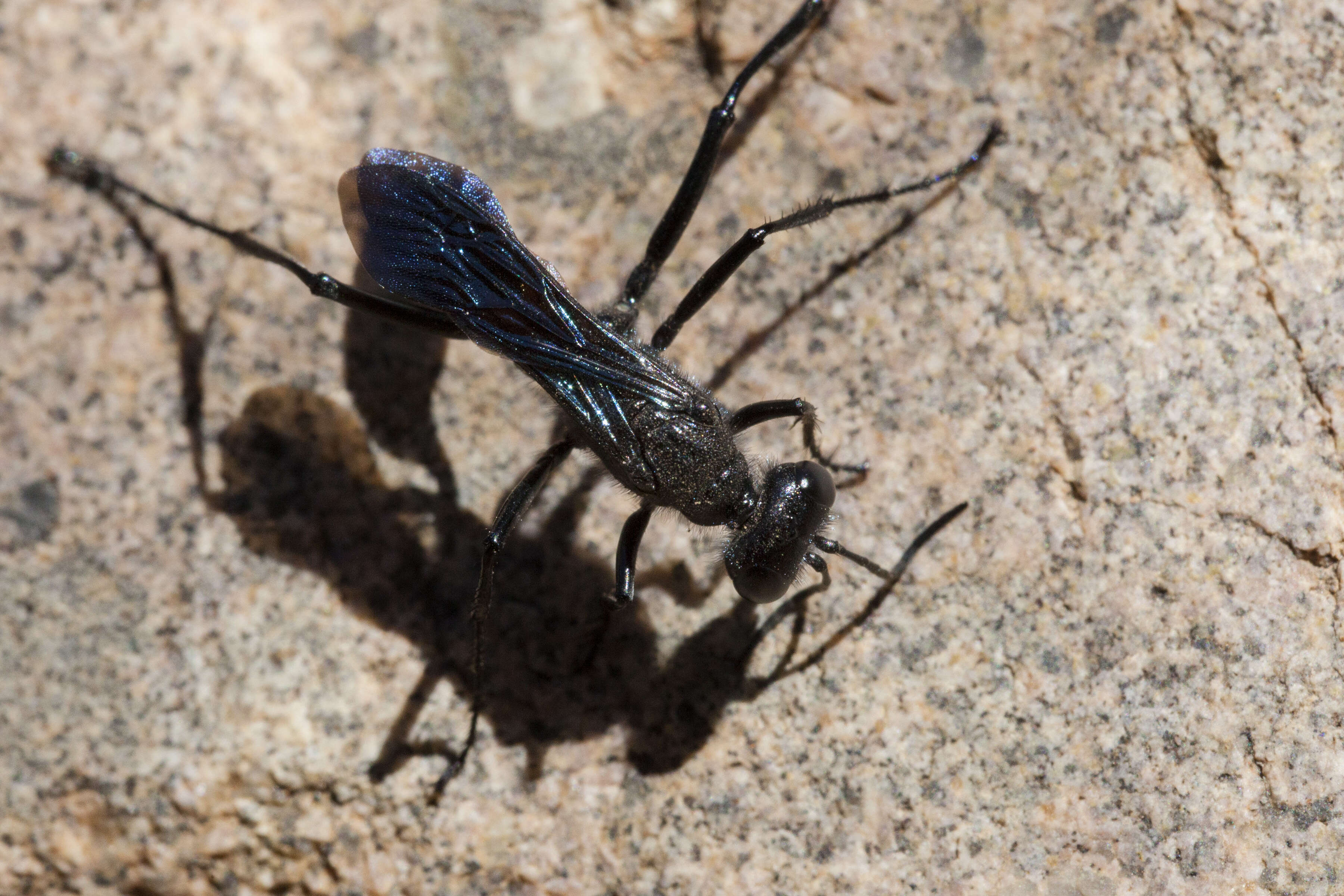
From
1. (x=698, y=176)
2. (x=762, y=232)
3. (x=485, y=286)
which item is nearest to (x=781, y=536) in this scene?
(x=762, y=232)

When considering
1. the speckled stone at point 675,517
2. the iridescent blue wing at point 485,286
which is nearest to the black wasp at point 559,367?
the iridescent blue wing at point 485,286

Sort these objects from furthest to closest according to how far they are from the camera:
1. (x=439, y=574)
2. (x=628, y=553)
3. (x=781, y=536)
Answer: (x=439, y=574)
(x=628, y=553)
(x=781, y=536)

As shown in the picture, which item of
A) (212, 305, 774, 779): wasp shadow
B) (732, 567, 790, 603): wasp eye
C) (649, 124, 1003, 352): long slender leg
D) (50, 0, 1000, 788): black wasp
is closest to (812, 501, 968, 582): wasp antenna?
(50, 0, 1000, 788): black wasp

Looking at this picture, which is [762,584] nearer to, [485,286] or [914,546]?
[914,546]

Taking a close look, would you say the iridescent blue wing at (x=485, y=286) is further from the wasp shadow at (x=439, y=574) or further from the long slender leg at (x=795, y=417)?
the wasp shadow at (x=439, y=574)

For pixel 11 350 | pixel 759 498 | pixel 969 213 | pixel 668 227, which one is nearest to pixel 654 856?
pixel 759 498

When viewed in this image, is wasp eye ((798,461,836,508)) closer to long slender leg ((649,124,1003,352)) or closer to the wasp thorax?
the wasp thorax
